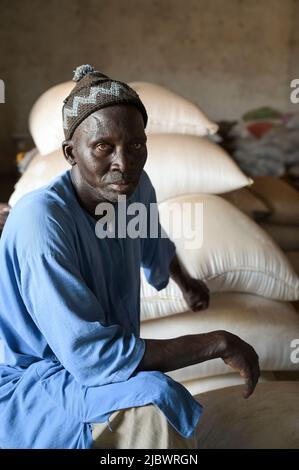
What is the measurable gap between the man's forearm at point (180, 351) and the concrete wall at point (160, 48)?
3023 millimetres

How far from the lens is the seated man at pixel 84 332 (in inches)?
36.0

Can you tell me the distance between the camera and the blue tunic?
0.91 meters

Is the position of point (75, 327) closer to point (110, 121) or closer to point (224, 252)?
point (110, 121)

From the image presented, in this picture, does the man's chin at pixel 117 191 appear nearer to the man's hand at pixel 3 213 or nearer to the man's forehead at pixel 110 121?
the man's forehead at pixel 110 121

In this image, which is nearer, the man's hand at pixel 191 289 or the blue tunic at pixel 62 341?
the blue tunic at pixel 62 341

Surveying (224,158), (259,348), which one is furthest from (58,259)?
(224,158)

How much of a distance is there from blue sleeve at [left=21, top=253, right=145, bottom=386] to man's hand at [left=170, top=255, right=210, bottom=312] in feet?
1.58

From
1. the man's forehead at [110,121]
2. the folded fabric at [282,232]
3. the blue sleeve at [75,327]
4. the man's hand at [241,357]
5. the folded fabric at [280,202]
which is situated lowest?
the folded fabric at [282,232]

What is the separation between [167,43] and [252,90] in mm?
612

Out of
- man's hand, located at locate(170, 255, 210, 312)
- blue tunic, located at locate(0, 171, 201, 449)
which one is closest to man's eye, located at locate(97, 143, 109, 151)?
blue tunic, located at locate(0, 171, 201, 449)

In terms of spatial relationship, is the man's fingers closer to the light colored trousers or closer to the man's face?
the light colored trousers

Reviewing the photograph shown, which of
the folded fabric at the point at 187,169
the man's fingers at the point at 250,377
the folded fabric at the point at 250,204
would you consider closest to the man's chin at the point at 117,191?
the man's fingers at the point at 250,377

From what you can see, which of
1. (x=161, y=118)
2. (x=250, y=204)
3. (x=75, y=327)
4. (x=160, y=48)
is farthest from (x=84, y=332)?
(x=160, y=48)
